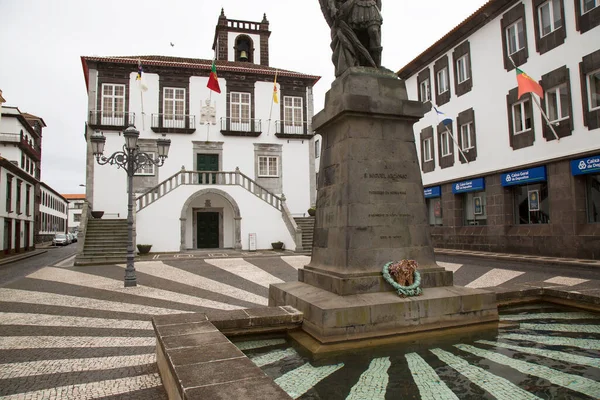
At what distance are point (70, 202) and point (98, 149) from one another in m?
81.6

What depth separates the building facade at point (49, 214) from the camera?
4775cm

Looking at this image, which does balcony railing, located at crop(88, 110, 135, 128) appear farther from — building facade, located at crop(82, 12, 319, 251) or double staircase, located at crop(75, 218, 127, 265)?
double staircase, located at crop(75, 218, 127, 265)

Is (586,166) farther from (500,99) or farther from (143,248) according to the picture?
(143,248)

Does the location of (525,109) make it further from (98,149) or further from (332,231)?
(98,149)

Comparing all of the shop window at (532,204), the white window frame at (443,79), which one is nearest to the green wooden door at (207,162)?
the white window frame at (443,79)

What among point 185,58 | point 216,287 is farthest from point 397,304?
point 185,58

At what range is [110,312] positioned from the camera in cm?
695

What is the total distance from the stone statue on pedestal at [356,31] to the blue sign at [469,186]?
14550 millimetres

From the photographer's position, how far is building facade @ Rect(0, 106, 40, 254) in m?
25.8

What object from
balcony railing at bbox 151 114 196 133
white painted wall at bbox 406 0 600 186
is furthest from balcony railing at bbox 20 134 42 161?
white painted wall at bbox 406 0 600 186

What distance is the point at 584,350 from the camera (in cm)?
378

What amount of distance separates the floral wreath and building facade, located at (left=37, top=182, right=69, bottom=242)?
160 ft

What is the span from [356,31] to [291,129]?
20837 mm

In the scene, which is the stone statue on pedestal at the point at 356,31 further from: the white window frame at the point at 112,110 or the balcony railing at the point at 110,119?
the white window frame at the point at 112,110
